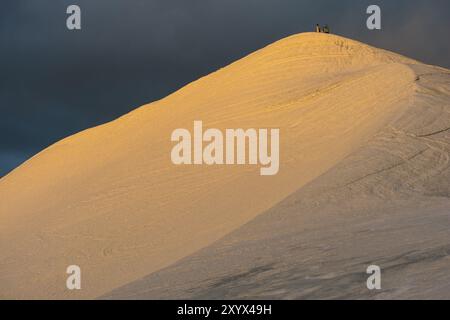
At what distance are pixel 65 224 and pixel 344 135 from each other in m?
5.91

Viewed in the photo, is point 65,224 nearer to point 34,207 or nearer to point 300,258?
point 34,207

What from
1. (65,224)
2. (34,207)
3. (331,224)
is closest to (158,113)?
(34,207)

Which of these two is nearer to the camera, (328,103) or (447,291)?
(447,291)

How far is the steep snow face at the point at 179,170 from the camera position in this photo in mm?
13242

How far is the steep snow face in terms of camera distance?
1324 cm

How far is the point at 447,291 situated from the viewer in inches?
315

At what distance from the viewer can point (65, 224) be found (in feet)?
52.1

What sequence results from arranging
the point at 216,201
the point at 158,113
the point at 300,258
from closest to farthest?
the point at 300,258 → the point at 216,201 → the point at 158,113

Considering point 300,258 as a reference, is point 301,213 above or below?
above

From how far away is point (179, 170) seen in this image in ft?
53.5

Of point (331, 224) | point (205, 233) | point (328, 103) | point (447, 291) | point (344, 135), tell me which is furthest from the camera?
point (328, 103)

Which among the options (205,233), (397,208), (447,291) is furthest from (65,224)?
(447,291)
